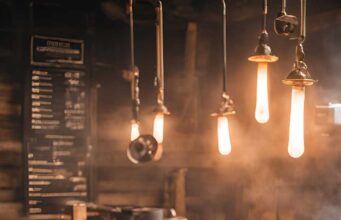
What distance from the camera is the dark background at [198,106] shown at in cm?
519

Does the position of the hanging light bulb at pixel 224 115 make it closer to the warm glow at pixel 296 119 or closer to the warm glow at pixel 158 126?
the warm glow at pixel 158 126

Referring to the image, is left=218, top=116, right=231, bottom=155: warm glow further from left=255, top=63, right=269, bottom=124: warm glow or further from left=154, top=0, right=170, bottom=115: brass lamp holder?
left=255, top=63, right=269, bottom=124: warm glow

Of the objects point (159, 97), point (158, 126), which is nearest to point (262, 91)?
point (159, 97)

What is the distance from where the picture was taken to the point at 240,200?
6012mm

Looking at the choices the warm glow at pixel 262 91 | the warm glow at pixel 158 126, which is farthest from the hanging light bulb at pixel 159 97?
the warm glow at pixel 262 91

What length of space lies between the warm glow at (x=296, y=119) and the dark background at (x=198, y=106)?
167cm

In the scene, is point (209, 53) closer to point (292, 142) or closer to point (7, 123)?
point (7, 123)

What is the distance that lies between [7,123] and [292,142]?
2.75 meters

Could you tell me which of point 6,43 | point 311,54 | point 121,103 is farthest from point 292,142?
point 6,43

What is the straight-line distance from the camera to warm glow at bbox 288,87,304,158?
3.52 meters

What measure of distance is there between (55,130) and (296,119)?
255 centimetres

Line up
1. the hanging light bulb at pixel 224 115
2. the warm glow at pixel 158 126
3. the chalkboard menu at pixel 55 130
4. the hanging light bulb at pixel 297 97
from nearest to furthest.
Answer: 1. the hanging light bulb at pixel 297 97
2. the hanging light bulb at pixel 224 115
3. the warm glow at pixel 158 126
4. the chalkboard menu at pixel 55 130

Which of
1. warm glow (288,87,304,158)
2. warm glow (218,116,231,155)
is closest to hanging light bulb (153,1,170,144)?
warm glow (218,116,231,155)

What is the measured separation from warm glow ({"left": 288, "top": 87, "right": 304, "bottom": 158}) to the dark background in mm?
1675
